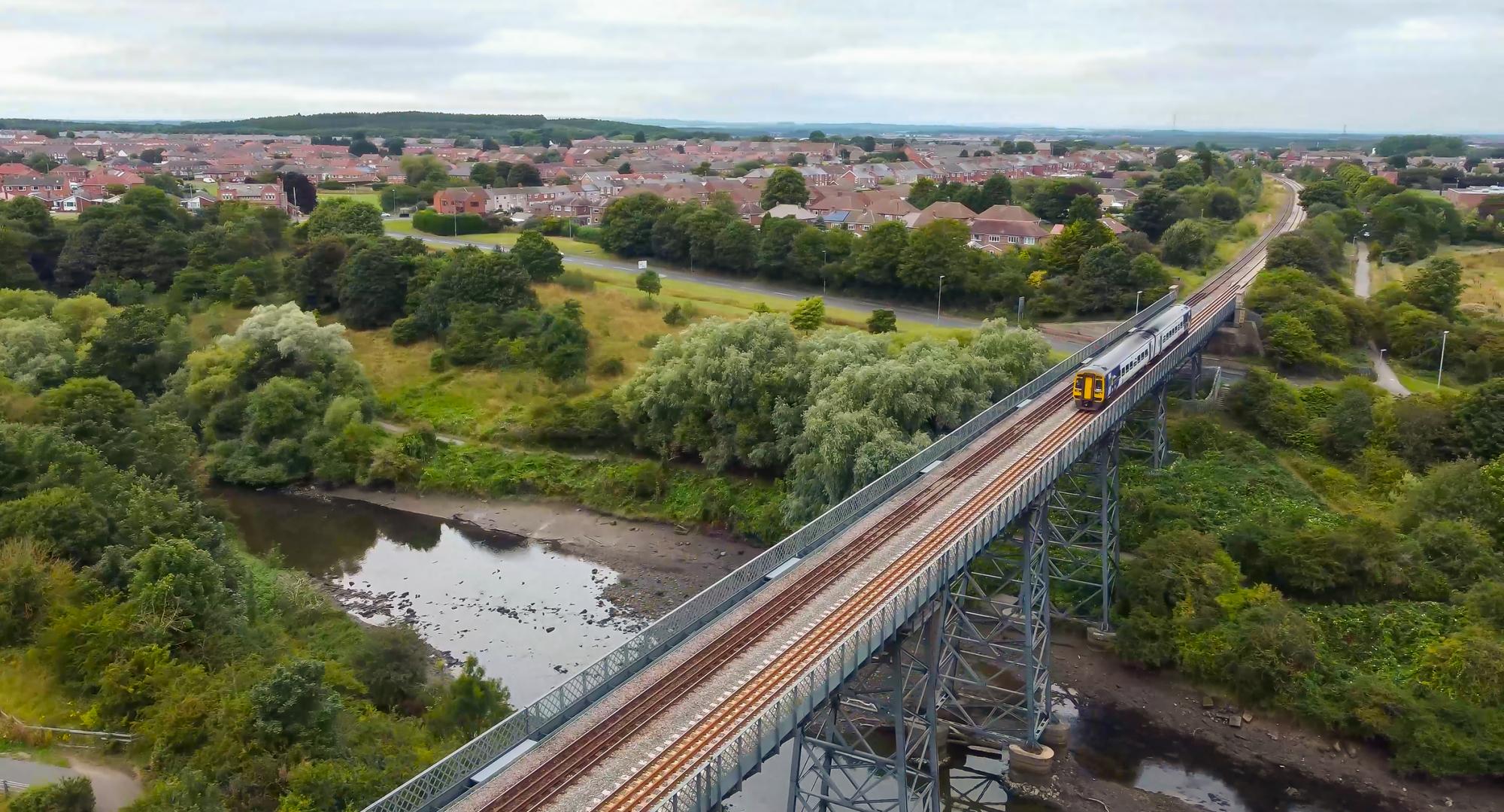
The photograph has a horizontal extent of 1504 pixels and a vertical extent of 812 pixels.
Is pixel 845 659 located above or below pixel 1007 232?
below

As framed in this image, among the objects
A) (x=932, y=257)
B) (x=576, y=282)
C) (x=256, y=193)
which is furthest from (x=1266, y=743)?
(x=256, y=193)

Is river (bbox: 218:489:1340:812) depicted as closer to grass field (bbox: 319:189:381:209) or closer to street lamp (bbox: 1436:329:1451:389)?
street lamp (bbox: 1436:329:1451:389)

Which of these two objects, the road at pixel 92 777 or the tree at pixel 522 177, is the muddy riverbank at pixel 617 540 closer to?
the road at pixel 92 777

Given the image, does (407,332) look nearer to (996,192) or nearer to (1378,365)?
(1378,365)

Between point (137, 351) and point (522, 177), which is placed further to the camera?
point (522, 177)

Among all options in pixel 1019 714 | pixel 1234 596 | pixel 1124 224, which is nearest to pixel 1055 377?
pixel 1234 596

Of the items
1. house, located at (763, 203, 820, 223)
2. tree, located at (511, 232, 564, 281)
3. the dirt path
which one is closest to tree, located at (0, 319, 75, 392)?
tree, located at (511, 232, 564, 281)

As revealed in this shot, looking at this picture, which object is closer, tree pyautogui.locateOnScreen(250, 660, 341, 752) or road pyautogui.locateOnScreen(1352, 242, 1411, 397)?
tree pyautogui.locateOnScreen(250, 660, 341, 752)
